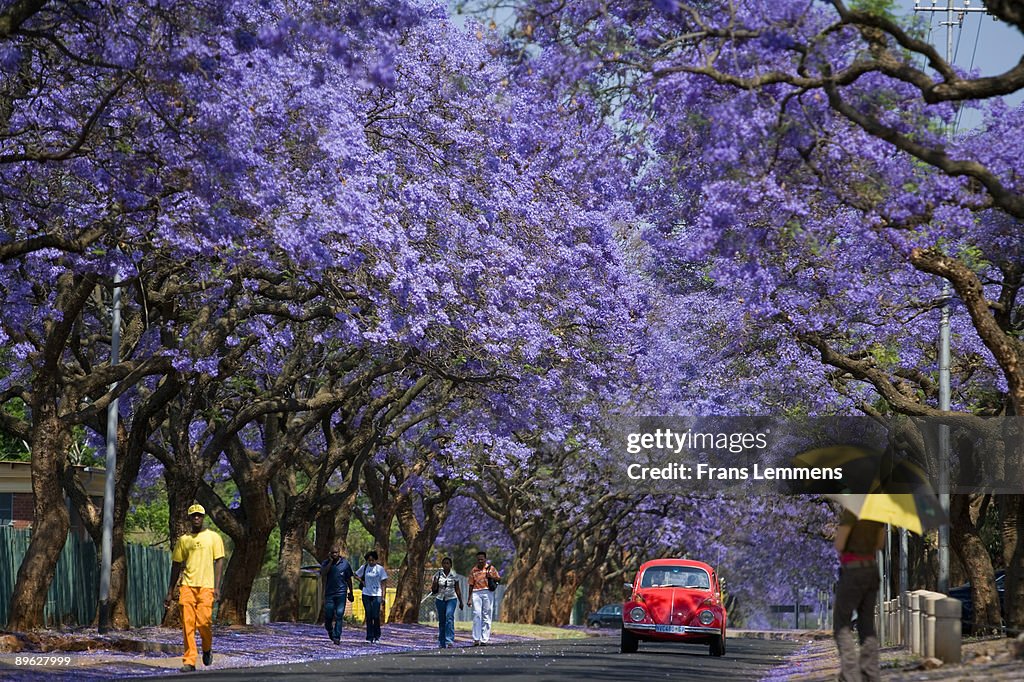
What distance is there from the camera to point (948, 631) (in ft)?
59.6

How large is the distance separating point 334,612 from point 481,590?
3044 millimetres

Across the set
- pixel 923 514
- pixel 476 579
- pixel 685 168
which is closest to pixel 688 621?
pixel 476 579

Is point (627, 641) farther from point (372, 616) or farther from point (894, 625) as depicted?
point (894, 625)

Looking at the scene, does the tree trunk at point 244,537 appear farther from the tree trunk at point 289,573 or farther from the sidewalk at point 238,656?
the tree trunk at point 289,573

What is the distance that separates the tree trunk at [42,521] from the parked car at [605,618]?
4875 cm

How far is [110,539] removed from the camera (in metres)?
26.4

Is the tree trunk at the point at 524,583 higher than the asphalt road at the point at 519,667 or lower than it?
higher

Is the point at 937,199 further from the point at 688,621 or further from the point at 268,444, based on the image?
the point at 268,444

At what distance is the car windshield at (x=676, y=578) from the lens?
28609 mm

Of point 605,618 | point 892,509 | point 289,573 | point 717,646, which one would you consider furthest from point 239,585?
point 605,618

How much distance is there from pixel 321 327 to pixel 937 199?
42.4ft

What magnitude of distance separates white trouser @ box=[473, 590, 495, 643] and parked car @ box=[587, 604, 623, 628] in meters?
40.1

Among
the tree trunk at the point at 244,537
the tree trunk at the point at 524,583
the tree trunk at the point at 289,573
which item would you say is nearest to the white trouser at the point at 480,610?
the tree trunk at the point at 244,537

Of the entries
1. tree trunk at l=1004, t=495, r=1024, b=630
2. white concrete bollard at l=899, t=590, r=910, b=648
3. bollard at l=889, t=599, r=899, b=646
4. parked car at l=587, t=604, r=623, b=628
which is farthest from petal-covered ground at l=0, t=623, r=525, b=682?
parked car at l=587, t=604, r=623, b=628
